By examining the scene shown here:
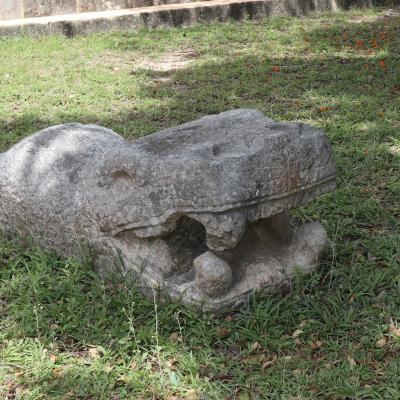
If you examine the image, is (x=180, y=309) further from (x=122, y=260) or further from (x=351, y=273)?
(x=351, y=273)

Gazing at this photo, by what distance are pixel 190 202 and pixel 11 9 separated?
9370mm

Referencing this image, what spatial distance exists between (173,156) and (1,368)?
1.43m

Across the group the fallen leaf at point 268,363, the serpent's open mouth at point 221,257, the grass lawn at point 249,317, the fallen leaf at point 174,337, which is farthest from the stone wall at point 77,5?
the fallen leaf at point 268,363

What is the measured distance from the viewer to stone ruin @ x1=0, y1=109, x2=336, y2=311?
378 centimetres

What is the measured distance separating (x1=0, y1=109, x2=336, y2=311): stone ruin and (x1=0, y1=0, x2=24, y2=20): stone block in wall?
8084mm

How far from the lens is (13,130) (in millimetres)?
7590

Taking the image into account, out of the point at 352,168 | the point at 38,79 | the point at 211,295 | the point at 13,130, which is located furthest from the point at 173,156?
the point at 38,79

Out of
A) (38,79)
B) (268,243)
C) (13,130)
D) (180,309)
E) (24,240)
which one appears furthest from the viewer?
(38,79)

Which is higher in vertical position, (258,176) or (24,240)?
(258,176)

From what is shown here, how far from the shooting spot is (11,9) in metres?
12.0

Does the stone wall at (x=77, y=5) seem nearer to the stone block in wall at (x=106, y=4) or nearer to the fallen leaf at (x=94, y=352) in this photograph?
the stone block in wall at (x=106, y=4)

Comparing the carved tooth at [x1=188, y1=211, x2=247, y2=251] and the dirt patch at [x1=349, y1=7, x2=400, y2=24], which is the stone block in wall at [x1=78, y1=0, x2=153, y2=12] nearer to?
the dirt patch at [x1=349, y1=7, x2=400, y2=24]

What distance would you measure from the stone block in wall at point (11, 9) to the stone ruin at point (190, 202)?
8.08 m

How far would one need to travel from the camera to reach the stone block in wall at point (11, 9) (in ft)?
39.3
